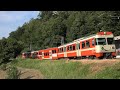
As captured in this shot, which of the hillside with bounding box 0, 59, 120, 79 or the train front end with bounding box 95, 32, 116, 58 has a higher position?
the train front end with bounding box 95, 32, 116, 58

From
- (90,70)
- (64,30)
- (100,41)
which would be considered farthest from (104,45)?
(64,30)

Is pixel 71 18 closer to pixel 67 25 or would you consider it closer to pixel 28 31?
pixel 67 25

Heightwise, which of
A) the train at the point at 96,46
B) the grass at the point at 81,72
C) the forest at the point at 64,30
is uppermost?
the forest at the point at 64,30

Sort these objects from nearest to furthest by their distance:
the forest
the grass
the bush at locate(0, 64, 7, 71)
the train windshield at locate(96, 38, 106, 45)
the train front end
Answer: the grass
the train front end
the train windshield at locate(96, 38, 106, 45)
the bush at locate(0, 64, 7, 71)
the forest

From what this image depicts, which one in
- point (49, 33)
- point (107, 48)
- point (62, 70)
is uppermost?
point (49, 33)

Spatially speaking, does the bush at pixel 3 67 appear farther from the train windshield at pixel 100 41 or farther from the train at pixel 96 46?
the train windshield at pixel 100 41

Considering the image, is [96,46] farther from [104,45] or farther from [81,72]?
[81,72]

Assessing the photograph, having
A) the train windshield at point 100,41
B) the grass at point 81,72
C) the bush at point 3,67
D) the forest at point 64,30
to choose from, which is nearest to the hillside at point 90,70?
the grass at point 81,72

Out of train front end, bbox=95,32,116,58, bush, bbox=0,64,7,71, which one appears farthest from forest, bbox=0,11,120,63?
train front end, bbox=95,32,116,58

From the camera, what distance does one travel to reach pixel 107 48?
32750 millimetres

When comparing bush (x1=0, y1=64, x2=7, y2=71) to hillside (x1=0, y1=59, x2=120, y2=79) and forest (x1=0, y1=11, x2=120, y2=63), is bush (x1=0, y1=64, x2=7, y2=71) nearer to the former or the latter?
forest (x1=0, y1=11, x2=120, y2=63)

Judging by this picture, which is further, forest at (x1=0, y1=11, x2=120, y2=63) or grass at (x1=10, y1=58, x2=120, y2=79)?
forest at (x1=0, y1=11, x2=120, y2=63)
